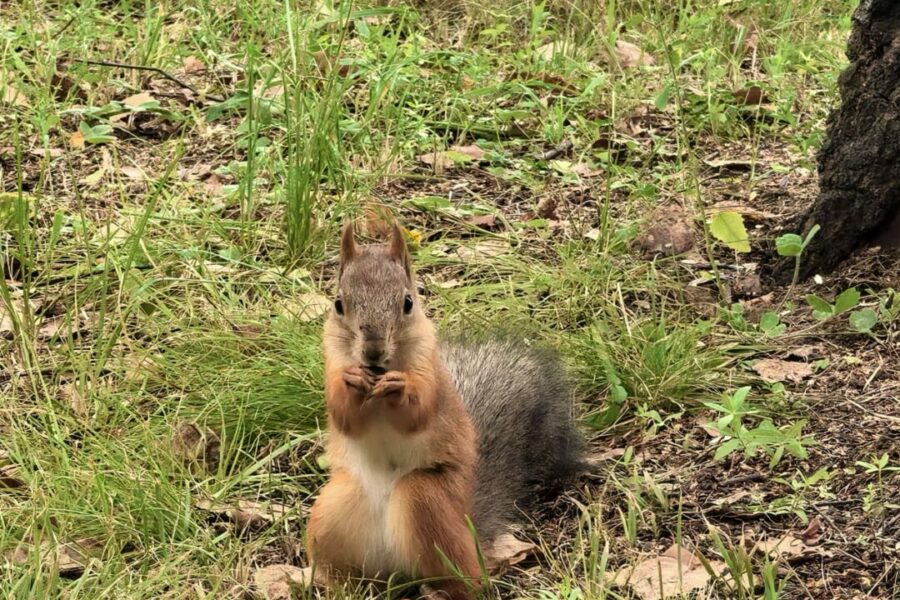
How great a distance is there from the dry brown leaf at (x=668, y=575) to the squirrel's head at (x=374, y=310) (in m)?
0.55

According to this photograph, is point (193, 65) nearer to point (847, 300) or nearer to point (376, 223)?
point (376, 223)

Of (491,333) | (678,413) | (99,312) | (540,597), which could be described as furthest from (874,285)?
(99,312)

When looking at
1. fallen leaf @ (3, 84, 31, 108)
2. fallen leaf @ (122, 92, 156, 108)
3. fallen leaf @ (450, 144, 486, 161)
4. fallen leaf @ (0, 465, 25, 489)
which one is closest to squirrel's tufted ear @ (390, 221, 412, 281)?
fallen leaf @ (0, 465, 25, 489)

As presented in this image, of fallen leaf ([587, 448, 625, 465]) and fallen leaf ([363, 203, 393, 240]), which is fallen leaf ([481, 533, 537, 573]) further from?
fallen leaf ([363, 203, 393, 240])

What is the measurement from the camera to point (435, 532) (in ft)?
7.64

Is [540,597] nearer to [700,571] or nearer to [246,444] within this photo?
[700,571]

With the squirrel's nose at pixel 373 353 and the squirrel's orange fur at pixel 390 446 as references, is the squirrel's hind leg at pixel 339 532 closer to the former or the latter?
the squirrel's orange fur at pixel 390 446

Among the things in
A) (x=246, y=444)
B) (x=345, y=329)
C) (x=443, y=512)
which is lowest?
(x=246, y=444)

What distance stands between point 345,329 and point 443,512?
A: 36 cm

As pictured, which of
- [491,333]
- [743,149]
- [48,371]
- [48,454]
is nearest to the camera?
[48,454]

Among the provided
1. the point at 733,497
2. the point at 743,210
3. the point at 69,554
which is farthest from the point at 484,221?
Answer: the point at 69,554

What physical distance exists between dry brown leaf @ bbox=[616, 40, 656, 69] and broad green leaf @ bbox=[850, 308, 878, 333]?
177 cm

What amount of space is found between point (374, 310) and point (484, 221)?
1.59 meters

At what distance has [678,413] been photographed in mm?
2957
